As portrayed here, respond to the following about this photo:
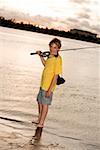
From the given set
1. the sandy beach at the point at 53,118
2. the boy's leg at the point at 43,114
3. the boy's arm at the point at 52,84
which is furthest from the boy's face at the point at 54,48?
the sandy beach at the point at 53,118

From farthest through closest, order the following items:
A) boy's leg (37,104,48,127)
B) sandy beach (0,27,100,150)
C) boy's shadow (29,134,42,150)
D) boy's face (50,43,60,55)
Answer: boy's leg (37,104,48,127), boy's face (50,43,60,55), sandy beach (0,27,100,150), boy's shadow (29,134,42,150)

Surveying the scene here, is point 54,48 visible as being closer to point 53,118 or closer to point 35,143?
point 35,143

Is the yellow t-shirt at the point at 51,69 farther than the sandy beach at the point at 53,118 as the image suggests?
Yes

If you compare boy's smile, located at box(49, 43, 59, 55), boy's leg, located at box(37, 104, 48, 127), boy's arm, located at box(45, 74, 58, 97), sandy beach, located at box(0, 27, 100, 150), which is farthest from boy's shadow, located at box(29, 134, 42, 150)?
boy's smile, located at box(49, 43, 59, 55)

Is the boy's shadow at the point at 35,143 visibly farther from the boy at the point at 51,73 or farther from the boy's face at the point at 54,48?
the boy's face at the point at 54,48

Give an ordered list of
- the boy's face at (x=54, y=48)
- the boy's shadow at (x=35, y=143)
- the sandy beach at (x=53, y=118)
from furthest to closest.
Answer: the boy's face at (x=54, y=48)
the sandy beach at (x=53, y=118)
the boy's shadow at (x=35, y=143)

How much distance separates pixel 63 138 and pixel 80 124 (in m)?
1.76

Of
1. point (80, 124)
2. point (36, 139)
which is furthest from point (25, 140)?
point (80, 124)

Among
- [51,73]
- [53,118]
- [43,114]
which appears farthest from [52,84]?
[53,118]

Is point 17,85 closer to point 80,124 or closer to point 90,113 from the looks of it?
point 90,113

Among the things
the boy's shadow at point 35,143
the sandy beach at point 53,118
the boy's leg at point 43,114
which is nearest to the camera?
the boy's shadow at point 35,143

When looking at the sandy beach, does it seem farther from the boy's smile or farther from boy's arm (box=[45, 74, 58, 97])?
the boy's smile

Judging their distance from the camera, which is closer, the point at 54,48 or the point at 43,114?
the point at 54,48

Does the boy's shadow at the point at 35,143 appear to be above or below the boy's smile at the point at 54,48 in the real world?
below
